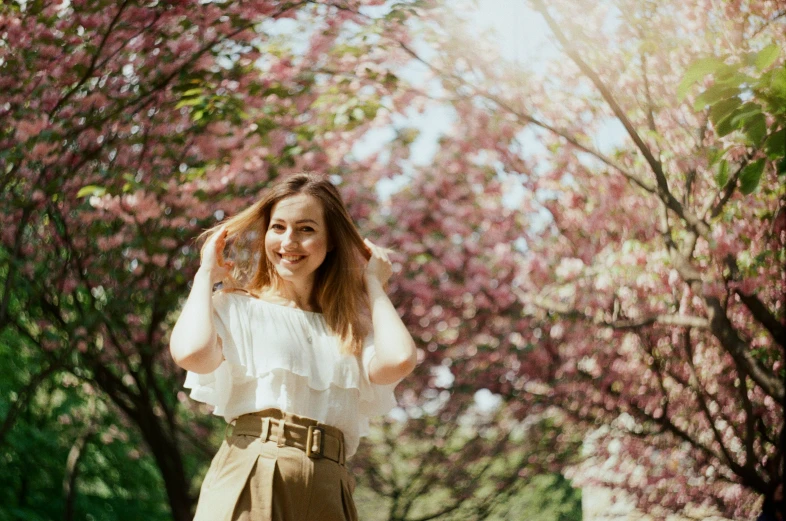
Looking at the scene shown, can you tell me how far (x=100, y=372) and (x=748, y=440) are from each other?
12.6 feet

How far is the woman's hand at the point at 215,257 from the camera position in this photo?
2232 millimetres

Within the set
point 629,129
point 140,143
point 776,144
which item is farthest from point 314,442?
point 140,143

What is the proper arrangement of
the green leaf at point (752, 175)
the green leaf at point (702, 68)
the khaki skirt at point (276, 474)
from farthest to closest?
the green leaf at point (752, 175)
the green leaf at point (702, 68)
the khaki skirt at point (276, 474)

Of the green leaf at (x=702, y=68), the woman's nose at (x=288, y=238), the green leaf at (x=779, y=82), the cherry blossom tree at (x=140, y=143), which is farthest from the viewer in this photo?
the cherry blossom tree at (x=140, y=143)

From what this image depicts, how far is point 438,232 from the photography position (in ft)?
25.1

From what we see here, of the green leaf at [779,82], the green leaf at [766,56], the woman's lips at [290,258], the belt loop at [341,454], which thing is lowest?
the belt loop at [341,454]

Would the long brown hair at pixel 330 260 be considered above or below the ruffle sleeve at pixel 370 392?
above

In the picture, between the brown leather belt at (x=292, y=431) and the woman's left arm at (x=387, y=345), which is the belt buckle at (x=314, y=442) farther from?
the woman's left arm at (x=387, y=345)

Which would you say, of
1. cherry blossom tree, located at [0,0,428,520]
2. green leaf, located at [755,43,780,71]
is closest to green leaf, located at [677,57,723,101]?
green leaf, located at [755,43,780,71]

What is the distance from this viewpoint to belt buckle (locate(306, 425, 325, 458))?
213 cm

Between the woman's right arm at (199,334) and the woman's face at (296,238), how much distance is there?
18cm

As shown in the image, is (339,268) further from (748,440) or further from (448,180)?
(448,180)

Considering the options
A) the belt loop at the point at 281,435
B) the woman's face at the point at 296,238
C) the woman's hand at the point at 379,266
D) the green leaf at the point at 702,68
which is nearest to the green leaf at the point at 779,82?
the green leaf at the point at 702,68

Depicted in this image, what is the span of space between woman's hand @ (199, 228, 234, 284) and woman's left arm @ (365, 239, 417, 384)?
34cm
